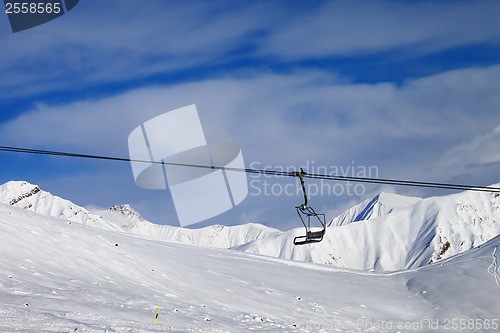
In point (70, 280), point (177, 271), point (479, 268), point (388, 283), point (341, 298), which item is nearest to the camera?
point (70, 280)


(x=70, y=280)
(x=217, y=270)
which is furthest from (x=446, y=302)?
(x=70, y=280)

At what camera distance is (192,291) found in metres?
25.3

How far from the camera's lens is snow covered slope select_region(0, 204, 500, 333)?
17266 millimetres

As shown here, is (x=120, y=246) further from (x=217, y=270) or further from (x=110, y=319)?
(x=110, y=319)

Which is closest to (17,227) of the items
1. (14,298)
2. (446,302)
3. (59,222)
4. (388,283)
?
(59,222)

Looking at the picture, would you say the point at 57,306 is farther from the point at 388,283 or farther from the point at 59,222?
the point at 388,283

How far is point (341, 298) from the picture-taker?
100 feet

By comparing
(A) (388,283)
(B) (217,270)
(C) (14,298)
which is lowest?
(A) (388,283)

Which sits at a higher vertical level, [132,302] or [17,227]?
[17,227]

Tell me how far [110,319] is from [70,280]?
5182mm

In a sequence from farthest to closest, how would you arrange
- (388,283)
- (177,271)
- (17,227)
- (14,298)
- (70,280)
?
(388,283)
(177,271)
(17,227)
(70,280)
(14,298)

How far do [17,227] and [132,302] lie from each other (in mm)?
8417

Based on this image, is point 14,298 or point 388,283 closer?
point 14,298

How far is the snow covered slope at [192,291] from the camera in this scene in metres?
17.3
